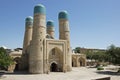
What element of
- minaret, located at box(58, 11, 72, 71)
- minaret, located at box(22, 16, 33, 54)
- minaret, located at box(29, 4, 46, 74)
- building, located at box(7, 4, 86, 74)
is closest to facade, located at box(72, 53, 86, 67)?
minaret, located at box(22, 16, 33, 54)

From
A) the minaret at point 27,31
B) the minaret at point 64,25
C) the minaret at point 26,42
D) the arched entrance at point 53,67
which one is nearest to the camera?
the arched entrance at point 53,67

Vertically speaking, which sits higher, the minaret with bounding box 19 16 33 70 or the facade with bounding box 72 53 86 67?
the minaret with bounding box 19 16 33 70

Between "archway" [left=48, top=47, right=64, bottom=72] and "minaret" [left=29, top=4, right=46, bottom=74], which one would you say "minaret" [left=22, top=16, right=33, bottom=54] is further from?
"minaret" [left=29, top=4, right=46, bottom=74]

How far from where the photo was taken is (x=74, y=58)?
49188 millimetres

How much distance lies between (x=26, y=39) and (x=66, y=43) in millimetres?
10056

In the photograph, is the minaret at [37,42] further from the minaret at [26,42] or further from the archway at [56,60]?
the minaret at [26,42]

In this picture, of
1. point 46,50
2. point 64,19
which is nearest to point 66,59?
point 46,50

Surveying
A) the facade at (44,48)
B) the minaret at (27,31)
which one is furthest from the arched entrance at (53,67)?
the minaret at (27,31)

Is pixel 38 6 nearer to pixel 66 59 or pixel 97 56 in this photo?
pixel 66 59

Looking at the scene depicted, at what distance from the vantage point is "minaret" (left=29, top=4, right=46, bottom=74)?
28.2 m

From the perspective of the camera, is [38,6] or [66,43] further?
[66,43]

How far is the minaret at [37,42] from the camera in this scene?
28.2 m

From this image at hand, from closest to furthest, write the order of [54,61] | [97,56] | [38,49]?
[38,49], [54,61], [97,56]

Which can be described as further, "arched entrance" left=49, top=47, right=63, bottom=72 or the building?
"arched entrance" left=49, top=47, right=63, bottom=72
